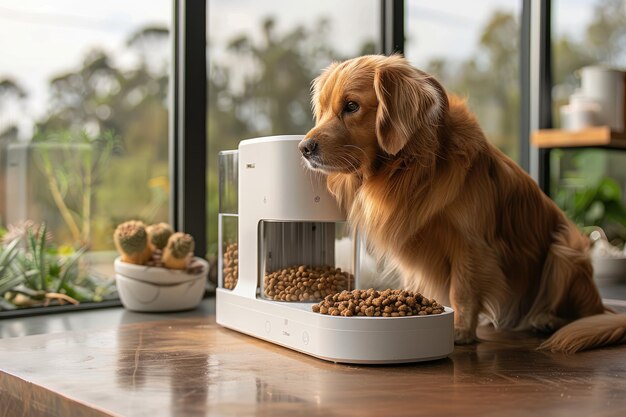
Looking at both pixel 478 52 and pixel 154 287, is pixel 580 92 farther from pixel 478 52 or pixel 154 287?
pixel 154 287

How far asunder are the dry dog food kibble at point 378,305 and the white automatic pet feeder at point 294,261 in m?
0.02

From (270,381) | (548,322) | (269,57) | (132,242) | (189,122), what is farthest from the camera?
(269,57)

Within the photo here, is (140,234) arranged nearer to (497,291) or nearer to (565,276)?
(497,291)

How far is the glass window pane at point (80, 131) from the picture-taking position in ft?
6.41

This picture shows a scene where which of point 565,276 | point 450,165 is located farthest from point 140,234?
point 565,276

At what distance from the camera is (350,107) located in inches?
57.8

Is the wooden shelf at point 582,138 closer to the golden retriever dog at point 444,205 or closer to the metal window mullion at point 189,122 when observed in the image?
the golden retriever dog at point 444,205

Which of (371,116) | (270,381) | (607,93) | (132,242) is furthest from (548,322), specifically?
(607,93)

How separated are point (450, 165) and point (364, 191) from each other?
0.18 meters

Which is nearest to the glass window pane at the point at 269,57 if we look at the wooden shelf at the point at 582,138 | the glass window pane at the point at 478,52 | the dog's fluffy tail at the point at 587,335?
the glass window pane at the point at 478,52

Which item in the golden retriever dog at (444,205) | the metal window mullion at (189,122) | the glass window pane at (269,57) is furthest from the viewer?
the glass window pane at (269,57)

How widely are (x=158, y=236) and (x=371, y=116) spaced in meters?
0.76

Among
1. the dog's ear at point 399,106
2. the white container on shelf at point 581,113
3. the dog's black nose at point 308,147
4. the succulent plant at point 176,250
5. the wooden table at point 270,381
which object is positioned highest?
the white container on shelf at point 581,113

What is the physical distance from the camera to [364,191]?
5.02 feet
